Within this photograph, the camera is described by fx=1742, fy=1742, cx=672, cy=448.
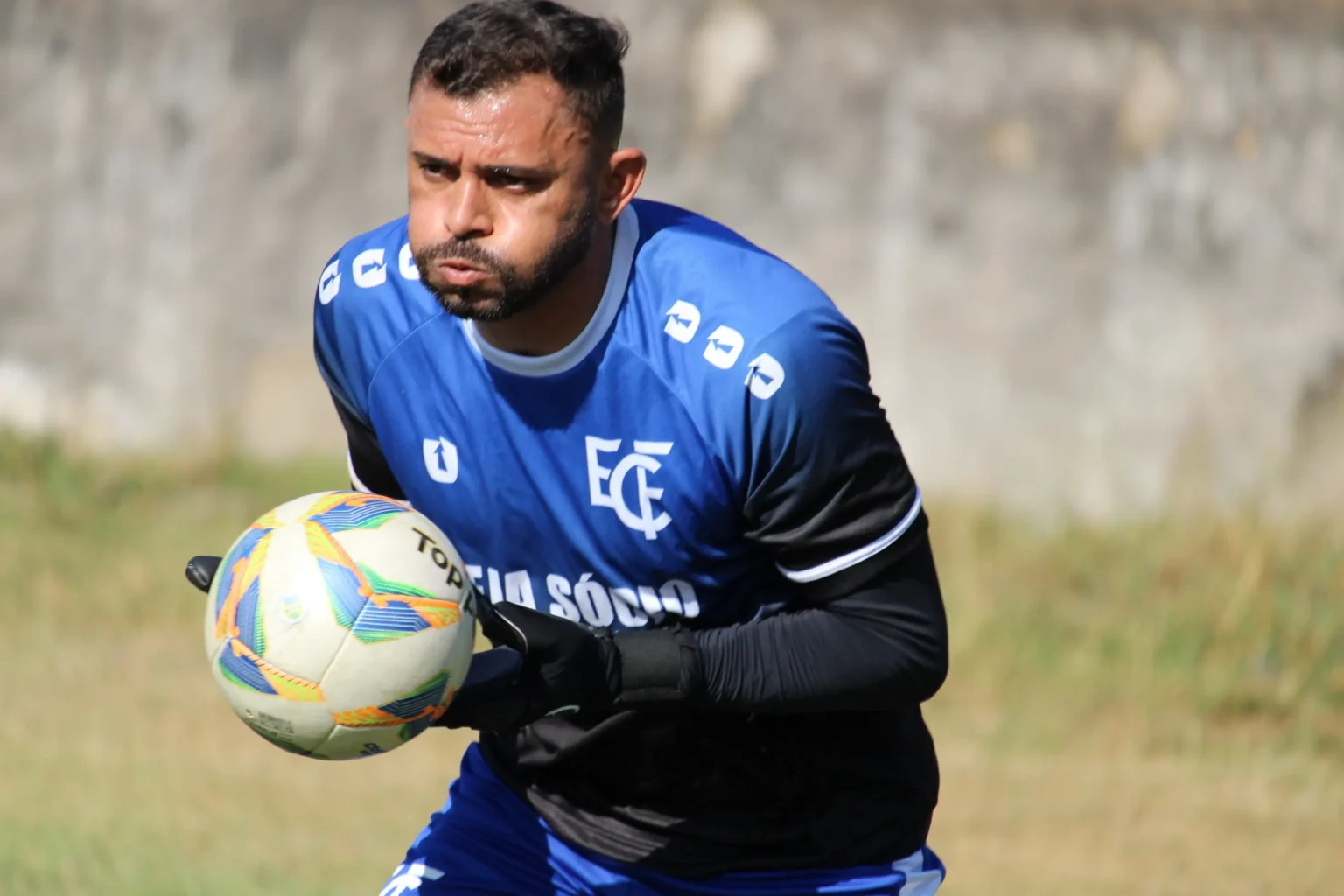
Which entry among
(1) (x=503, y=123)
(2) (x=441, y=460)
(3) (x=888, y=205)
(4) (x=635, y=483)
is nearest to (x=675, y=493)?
(4) (x=635, y=483)

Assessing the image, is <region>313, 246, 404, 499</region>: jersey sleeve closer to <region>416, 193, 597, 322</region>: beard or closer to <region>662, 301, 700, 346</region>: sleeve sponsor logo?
<region>416, 193, 597, 322</region>: beard

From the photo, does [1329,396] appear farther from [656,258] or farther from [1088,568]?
[656,258]

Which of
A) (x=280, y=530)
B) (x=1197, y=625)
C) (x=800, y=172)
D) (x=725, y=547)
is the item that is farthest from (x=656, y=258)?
(x=800, y=172)

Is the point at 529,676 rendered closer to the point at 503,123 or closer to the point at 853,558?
the point at 853,558

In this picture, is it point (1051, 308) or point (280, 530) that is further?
point (1051, 308)

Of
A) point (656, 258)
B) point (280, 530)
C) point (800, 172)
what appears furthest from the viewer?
point (800, 172)

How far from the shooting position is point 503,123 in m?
3.08

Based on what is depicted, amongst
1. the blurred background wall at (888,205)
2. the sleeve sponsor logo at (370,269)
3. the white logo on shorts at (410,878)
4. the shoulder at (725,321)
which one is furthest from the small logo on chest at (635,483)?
the blurred background wall at (888,205)

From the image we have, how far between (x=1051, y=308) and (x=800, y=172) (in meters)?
1.46

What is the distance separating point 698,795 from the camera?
131 inches

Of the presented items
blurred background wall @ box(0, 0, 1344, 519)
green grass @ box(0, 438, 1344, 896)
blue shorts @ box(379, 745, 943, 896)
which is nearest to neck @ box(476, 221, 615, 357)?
blue shorts @ box(379, 745, 943, 896)

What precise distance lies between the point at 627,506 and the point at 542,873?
2.48 feet

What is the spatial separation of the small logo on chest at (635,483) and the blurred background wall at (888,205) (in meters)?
5.88

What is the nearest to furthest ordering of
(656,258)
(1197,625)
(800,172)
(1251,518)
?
(656,258) < (1197,625) < (1251,518) < (800,172)
